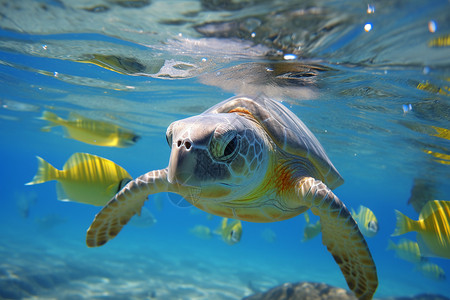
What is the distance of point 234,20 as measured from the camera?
504cm

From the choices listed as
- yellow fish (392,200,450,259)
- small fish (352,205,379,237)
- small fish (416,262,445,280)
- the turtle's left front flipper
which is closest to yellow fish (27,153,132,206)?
the turtle's left front flipper

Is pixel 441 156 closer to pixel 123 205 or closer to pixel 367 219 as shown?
pixel 367 219

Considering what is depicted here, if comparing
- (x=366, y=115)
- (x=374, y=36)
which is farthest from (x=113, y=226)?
(x=366, y=115)

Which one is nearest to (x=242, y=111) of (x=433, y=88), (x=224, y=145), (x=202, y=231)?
(x=224, y=145)

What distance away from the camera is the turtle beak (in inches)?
75.2

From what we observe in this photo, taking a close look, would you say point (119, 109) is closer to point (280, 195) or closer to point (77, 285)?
point (77, 285)

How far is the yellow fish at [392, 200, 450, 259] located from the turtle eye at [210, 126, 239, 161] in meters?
3.95

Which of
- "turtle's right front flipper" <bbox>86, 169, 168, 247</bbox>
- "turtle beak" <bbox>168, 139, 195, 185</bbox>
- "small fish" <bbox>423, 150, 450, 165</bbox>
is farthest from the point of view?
"small fish" <bbox>423, 150, 450, 165</bbox>

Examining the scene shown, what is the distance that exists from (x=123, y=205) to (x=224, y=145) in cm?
214

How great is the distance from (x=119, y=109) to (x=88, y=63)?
6.07 meters

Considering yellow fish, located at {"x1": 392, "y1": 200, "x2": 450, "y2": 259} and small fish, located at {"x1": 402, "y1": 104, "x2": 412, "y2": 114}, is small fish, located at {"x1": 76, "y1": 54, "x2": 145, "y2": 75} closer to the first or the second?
yellow fish, located at {"x1": 392, "y1": 200, "x2": 450, "y2": 259}

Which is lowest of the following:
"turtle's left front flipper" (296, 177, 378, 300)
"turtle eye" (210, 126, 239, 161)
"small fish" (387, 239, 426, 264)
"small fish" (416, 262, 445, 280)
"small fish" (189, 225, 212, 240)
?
"turtle's left front flipper" (296, 177, 378, 300)

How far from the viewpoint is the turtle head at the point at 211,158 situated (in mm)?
1930

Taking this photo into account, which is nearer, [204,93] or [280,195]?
[280,195]
